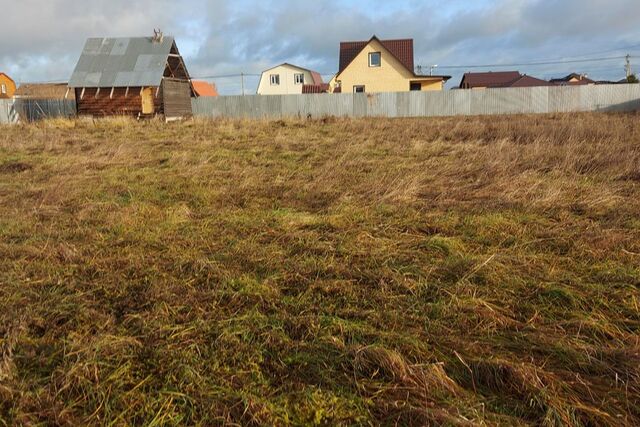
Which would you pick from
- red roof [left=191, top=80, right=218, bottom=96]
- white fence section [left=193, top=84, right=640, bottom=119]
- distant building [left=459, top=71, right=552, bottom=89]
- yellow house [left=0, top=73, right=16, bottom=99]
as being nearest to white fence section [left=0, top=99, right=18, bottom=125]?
white fence section [left=193, top=84, right=640, bottom=119]

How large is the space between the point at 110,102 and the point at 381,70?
22.2m

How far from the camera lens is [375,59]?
39094mm

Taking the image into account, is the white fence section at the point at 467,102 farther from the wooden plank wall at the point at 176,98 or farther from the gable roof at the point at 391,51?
the gable roof at the point at 391,51

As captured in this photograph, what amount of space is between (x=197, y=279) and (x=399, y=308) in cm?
161

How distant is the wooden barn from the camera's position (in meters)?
25.1

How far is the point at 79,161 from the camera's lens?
1045 cm

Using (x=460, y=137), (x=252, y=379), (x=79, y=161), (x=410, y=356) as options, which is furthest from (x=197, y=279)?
(x=460, y=137)

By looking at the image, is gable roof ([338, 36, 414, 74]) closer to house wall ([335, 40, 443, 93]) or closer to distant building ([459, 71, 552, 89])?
house wall ([335, 40, 443, 93])

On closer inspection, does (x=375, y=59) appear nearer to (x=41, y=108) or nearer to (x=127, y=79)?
(x=127, y=79)

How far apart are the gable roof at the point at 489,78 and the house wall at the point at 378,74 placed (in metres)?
27.8

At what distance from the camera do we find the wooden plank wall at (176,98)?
25375 mm

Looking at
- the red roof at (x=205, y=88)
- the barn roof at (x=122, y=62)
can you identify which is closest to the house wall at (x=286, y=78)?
the red roof at (x=205, y=88)

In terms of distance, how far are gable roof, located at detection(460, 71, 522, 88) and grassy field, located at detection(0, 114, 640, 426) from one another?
61.3 m

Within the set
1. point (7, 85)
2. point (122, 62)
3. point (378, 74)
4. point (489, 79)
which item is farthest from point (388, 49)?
point (7, 85)
